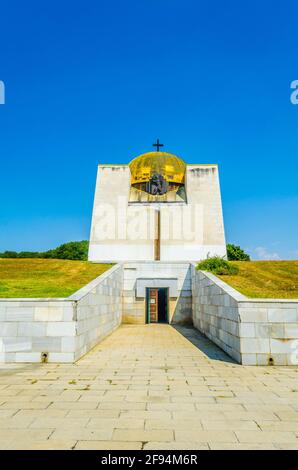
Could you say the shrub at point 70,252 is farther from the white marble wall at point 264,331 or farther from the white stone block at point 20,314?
the white marble wall at point 264,331

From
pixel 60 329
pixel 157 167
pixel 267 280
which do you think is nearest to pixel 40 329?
pixel 60 329

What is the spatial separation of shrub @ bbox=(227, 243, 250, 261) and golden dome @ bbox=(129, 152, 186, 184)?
1802 centimetres

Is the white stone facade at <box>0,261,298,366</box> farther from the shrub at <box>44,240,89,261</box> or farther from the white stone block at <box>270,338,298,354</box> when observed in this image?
the shrub at <box>44,240,89,261</box>

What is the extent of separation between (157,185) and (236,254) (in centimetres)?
2088

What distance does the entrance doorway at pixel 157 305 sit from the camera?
17.7 meters

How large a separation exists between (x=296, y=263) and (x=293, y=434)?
15.7 meters

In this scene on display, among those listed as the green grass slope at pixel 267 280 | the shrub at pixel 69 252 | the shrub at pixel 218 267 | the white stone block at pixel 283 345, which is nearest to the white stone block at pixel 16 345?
the white stone block at pixel 283 345

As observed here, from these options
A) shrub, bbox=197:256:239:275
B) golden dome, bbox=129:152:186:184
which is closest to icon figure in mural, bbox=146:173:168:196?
golden dome, bbox=129:152:186:184

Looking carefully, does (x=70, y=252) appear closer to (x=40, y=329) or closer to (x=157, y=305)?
(x=157, y=305)

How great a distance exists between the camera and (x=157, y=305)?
18906mm

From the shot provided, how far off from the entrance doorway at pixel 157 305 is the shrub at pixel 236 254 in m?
25.8

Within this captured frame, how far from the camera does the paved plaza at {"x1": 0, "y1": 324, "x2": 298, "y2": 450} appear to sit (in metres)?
3.65

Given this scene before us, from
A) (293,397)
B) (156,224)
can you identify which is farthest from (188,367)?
(156,224)

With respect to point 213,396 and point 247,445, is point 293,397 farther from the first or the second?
point 247,445
